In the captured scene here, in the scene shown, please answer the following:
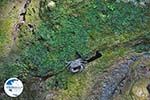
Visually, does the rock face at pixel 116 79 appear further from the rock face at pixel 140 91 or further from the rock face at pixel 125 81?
the rock face at pixel 140 91

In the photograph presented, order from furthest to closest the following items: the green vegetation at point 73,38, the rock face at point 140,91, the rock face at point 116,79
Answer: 1. the green vegetation at point 73,38
2. the rock face at point 116,79
3. the rock face at point 140,91

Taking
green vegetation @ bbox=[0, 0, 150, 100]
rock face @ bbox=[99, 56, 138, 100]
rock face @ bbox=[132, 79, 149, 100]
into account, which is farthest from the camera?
green vegetation @ bbox=[0, 0, 150, 100]

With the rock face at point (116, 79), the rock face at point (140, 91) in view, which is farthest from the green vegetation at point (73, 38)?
the rock face at point (140, 91)

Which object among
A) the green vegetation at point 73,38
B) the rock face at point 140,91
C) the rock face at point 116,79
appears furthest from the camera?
the green vegetation at point 73,38

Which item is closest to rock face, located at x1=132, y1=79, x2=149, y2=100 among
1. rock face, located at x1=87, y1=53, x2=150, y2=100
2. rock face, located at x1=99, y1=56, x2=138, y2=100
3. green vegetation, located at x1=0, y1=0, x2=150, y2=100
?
rock face, located at x1=87, y1=53, x2=150, y2=100

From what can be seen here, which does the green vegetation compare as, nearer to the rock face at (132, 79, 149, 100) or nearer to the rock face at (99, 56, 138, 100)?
the rock face at (99, 56, 138, 100)

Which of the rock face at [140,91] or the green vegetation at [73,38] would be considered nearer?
the rock face at [140,91]

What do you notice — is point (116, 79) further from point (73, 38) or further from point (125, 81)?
point (73, 38)

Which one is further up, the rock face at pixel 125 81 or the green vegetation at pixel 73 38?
the green vegetation at pixel 73 38

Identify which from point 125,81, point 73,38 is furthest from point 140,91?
point 73,38

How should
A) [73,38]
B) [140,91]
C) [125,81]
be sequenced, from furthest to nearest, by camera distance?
[73,38], [125,81], [140,91]
